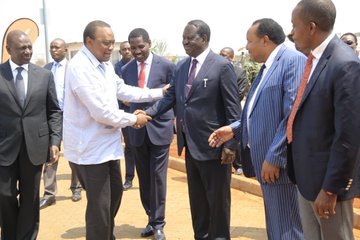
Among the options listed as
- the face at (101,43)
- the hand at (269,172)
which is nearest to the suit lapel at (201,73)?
the face at (101,43)

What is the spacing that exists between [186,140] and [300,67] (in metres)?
1.47

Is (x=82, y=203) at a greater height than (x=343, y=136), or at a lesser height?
lesser

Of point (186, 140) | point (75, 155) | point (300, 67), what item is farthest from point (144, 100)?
point (300, 67)

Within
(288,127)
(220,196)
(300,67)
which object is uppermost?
(300,67)

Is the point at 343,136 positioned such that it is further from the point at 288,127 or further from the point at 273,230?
the point at 273,230

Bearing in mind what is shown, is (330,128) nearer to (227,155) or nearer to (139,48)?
(227,155)

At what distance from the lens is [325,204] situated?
267cm

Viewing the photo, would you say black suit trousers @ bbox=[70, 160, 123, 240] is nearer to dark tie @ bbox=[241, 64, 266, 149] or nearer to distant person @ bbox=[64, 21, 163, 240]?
distant person @ bbox=[64, 21, 163, 240]

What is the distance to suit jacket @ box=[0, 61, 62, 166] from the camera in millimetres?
4438

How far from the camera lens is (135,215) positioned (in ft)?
19.7

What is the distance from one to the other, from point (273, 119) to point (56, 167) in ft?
13.5

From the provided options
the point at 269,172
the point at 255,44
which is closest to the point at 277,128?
the point at 269,172

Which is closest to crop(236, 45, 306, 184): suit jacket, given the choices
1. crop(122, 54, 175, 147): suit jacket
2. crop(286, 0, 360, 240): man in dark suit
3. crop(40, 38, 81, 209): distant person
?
crop(286, 0, 360, 240): man in dark suit

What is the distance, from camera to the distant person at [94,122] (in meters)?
3.98
